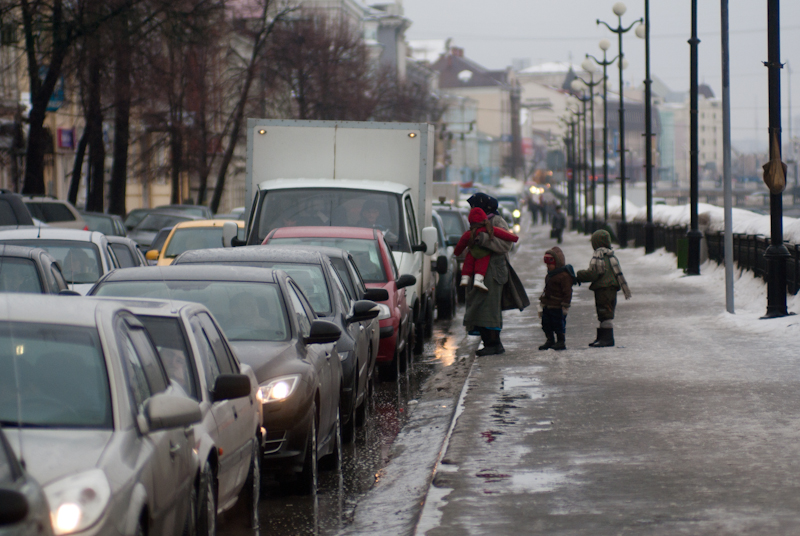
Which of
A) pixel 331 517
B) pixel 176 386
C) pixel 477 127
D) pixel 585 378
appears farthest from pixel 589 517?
pixel 477 127

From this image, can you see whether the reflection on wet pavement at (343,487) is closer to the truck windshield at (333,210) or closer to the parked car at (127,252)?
the truck windshield at (333,210)

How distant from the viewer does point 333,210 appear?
15.6 metres

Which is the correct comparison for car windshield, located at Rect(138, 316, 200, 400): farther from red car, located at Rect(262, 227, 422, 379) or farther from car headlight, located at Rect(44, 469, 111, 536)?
red car, located at Rect(262, 227, 422, 379)

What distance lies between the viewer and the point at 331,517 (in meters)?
6.95

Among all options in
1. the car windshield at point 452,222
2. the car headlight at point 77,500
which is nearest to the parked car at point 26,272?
the car headlight at point 77,500

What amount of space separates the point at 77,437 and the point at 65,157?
158 ft

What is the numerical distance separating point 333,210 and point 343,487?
8115mm

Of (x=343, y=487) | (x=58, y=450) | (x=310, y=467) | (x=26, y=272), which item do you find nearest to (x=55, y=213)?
(x=26, y=272)

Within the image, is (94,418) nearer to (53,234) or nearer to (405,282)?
(405,282)

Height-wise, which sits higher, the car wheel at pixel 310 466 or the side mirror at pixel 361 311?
the side mirror at pixel 361 311

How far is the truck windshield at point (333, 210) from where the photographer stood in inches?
608

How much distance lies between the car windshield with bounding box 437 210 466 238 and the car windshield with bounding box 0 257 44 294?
627 inches

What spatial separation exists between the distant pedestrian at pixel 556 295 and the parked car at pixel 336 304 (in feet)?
10.6

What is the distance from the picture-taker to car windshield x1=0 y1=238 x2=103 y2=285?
12969mm
